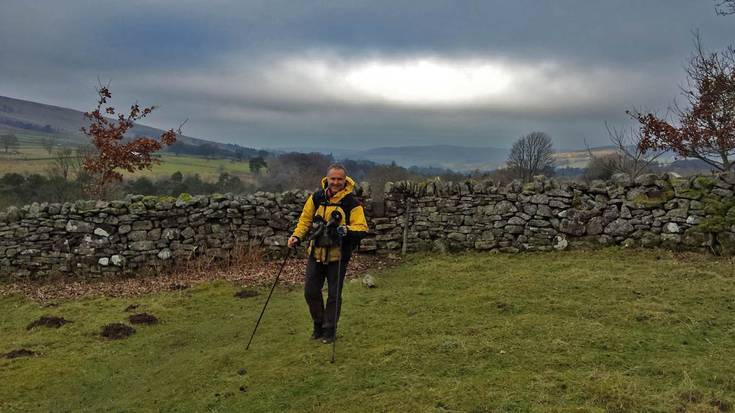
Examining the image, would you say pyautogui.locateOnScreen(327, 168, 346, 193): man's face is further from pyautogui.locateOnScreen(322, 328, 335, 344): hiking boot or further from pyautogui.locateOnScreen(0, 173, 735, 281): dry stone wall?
pyautogui.locateOnScreen(0, 173, 735, 281): dry stone wall

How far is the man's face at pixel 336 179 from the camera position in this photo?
658 cm

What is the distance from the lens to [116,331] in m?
8.54

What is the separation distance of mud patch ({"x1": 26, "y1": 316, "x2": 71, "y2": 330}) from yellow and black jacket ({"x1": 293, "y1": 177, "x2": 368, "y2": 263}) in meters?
5.65

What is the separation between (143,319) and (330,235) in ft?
16.2

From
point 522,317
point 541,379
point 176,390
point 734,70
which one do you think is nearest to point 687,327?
point 522,317

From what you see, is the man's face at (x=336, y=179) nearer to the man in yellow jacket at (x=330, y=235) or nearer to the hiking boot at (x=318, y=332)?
the man in yellow jacket at (x=330, y=235)

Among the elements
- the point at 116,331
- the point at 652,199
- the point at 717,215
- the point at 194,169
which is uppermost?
the point at 194,169

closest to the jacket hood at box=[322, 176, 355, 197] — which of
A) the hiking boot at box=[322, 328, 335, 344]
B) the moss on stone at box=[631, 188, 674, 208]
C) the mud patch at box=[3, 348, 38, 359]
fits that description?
the hiking boot at box=[322, 328, 335, 344]

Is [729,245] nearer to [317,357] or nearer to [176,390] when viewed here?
[317,357]

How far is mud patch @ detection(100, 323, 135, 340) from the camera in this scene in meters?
8.38

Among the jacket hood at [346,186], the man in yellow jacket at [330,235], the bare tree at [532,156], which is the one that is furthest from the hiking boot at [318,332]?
the bare tree at [532,156]

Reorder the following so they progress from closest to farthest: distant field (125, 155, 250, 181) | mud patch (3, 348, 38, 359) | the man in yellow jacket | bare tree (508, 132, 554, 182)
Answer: the man in yellow jacket < mud patch (3, 348, 38, 359) < bare tree (508, 132, 554, 182) < distant field (125, 155, 250, 181)

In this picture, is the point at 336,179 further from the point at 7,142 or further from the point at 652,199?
the point at 7,142

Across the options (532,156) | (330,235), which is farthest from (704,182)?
(532,156)
